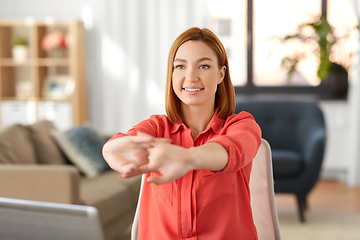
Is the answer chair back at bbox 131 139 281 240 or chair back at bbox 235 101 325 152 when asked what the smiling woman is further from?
chair back at bbox 235 101 325 152

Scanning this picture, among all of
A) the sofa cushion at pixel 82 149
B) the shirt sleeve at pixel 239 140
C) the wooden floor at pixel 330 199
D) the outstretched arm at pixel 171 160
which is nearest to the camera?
the outstretched arm at pixel 171 160

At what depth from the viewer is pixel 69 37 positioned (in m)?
4.34

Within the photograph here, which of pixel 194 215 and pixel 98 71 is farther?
pixel 98 71

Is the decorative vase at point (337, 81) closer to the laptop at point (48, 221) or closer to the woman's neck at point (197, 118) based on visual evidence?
the woman's neck at point (197, 118)

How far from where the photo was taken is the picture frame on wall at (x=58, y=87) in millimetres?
4430

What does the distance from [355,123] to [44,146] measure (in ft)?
9.70

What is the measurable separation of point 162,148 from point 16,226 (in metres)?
0.24

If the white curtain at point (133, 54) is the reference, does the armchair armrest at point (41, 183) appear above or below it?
below

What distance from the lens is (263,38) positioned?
14.9 feet

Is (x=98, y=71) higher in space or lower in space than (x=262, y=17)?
lower

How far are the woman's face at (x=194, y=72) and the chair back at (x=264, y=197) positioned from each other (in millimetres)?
309

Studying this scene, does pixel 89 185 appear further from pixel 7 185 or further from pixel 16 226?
pixel 16 226

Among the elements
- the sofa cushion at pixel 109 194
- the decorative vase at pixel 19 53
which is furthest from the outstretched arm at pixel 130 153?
the decorative vase at pixel 19 53

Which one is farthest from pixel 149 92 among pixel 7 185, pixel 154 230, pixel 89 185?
pixel 154 230
